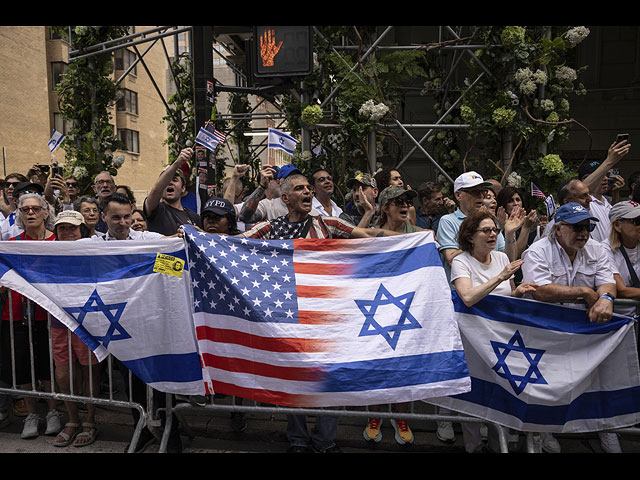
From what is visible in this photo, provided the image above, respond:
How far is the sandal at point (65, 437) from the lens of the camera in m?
4.54

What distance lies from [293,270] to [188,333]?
959mm

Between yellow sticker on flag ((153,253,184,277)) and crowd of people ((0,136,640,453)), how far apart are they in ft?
1.77

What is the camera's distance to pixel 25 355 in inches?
186

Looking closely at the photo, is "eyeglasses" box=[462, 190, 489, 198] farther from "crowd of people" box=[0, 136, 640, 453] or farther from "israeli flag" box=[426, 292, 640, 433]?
"israeli flag" box=[426, 292, 640, 433]

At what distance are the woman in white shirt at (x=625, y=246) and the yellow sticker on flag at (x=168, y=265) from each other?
3.27m

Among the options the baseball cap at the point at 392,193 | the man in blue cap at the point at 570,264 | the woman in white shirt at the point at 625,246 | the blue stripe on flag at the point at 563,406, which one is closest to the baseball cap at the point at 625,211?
the woman in white shirt at the point at 625,246

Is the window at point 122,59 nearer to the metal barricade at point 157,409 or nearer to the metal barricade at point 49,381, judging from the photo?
the metal barricade at point 49,381

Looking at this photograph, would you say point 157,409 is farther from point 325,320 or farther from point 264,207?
point 264,207

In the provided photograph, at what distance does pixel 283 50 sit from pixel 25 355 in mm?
4393


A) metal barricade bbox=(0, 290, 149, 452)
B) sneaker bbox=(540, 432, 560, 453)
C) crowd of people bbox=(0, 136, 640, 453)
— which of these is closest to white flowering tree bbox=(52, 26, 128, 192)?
crowd of people bbox=(0, 136, 640, 453)

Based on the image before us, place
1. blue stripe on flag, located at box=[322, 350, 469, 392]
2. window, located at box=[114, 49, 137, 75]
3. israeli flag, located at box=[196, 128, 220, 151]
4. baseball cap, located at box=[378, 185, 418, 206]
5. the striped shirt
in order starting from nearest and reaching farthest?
blue stripe on flag, located at box=[322, 350, 469, 392]
the striped shirt
baseball cap, located at box=[378, 185, 418, 206]
israeli flag, located at box=[196, 128, 220, 151]
window, located at box=[114, 49, 137, 75]

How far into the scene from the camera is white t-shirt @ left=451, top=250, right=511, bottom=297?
3900 millimetres
